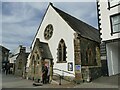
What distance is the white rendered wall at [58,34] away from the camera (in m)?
21.0

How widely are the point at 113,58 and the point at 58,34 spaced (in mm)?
7853

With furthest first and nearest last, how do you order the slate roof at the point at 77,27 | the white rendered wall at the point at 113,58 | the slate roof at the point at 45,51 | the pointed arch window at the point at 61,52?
the slate roof at the point at 45,51
the slate roof at the point at 77,27
the pointed arch window at the point at 61,52
the white rendered wall at the point at 113,58

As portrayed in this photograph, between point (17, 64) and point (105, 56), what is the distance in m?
18.8

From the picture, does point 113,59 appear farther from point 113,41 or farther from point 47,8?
point 47,8

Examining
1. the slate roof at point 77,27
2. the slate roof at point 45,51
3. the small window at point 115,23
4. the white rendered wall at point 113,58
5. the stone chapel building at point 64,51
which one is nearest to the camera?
the small window at point 115,23

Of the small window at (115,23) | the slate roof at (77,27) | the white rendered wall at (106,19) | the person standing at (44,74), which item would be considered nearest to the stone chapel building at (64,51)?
the slate roof at (77,27)

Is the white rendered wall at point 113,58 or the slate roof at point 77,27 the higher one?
the slate roof at point 77,27

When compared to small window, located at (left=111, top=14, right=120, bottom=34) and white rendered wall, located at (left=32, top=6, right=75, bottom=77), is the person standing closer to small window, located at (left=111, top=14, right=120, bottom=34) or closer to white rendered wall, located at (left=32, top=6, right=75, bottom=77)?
white rendered wall, located at (left=32, top=6, right=75, bottom=77)

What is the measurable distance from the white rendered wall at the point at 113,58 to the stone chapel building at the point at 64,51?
1.41 meters

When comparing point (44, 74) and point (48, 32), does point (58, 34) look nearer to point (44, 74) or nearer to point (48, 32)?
point (48, 32)

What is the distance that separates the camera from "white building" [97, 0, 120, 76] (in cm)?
1769

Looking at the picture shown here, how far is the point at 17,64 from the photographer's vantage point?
106 feet

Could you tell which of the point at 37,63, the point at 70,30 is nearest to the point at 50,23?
the point at 70,30

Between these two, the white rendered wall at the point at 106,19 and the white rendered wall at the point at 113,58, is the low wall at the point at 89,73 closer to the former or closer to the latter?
the white rendered wall at the point at 113,58
